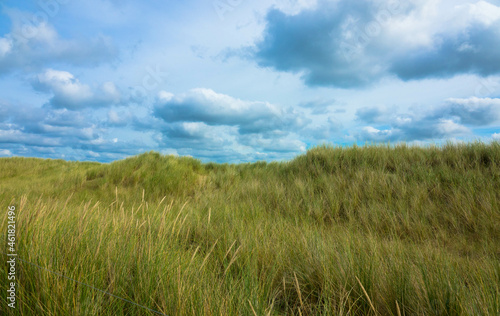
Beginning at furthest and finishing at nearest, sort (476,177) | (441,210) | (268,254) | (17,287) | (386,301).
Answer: (476,177)
(441,210)
(268,254)
(386,301)
(17,287)

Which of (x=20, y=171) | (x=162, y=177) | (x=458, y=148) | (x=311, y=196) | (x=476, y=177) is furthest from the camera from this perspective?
(x=20, y=171)

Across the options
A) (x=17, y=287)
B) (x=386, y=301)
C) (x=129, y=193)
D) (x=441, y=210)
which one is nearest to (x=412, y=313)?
(x=386, y=301)

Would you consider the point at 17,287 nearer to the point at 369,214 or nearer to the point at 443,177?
the point at 369,214

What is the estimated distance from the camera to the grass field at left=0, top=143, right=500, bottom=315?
1.42 meters

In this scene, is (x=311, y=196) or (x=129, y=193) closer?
(x=311, y=196)

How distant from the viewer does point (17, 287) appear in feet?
4.68

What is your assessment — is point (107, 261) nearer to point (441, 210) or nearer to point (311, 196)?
point (311, 196)

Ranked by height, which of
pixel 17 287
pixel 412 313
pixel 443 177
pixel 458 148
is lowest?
pixel 412 313

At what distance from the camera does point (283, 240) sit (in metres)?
2.50

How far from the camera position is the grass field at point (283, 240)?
1419mm

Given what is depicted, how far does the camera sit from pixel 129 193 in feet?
21.2

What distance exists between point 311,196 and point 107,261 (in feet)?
13.5

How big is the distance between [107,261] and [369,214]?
12.6 feet

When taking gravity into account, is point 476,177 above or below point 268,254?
above
